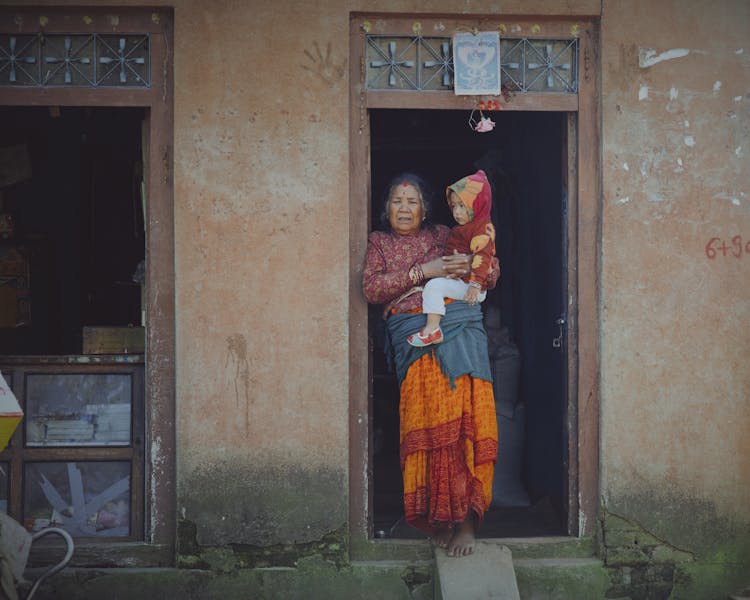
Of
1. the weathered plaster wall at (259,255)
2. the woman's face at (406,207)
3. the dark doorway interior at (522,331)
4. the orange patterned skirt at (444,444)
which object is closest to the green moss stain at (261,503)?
the weathered plaster wall at (259,255)

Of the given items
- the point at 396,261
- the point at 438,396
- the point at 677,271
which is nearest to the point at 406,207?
the point at 396,261

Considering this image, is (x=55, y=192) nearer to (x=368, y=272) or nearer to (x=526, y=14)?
(x=368, y=272)

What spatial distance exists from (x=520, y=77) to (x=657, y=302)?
4.53 feet

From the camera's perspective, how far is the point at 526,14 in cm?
457

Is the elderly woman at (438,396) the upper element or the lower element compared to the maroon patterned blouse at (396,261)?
lower

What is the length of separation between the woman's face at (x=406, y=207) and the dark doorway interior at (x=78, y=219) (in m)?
2.26

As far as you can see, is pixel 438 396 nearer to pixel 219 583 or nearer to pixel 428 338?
pixel 428 338

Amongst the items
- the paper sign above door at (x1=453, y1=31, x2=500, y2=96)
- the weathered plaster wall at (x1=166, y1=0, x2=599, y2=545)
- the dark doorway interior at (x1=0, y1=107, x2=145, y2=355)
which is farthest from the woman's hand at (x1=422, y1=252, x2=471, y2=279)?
the dark doorway interior at (x1=0, y1=107, x2=145, y2=355)

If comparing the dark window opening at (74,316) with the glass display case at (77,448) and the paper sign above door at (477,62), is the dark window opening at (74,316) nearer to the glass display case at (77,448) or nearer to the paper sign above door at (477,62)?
the glass display case at (77,448)

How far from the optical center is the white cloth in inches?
174

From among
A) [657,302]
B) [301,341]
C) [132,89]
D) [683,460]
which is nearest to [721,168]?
[657,302]

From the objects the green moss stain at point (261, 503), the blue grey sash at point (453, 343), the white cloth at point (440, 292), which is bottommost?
the green moss stain at point (261, 503)

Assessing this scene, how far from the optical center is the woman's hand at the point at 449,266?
14.5 ft

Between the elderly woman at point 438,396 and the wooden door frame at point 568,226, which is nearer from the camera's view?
the elderly woman at point 438,396
